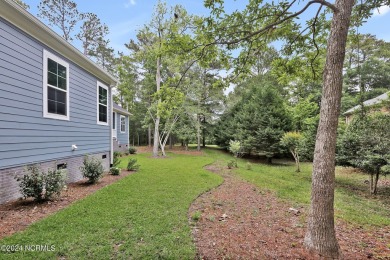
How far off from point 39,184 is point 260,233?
15.0 ft

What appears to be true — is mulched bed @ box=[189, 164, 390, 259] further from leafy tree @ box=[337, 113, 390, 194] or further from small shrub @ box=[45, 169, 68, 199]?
leafy tree @ box=[337, 113, 390, 194]

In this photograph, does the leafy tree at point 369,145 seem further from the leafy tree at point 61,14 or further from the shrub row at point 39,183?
the leafy tree at point 61,14

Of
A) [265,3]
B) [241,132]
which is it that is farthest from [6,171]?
[241,132]

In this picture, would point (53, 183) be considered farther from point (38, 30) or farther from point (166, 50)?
point (166, 50)

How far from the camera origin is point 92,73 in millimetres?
7895

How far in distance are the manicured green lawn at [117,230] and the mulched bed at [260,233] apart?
1.16ft

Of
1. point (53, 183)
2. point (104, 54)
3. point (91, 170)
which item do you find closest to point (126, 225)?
point (53, 183)

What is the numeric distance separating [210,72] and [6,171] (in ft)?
69.2

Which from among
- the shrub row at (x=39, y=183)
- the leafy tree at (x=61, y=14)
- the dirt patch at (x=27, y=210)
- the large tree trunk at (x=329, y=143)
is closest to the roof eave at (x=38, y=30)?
the shrub row at (x=39, y=183)

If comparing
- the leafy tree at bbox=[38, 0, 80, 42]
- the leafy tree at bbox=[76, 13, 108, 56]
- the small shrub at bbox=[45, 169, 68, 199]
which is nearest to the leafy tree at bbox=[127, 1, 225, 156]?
the small shrub at bbox=[45, 169, 68, 199]

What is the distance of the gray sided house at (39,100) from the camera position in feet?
13.5

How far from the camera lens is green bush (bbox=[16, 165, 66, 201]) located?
164 inches

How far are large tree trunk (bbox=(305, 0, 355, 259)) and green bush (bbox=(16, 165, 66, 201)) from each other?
5092mm

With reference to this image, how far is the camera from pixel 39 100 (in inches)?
Answer: 196
